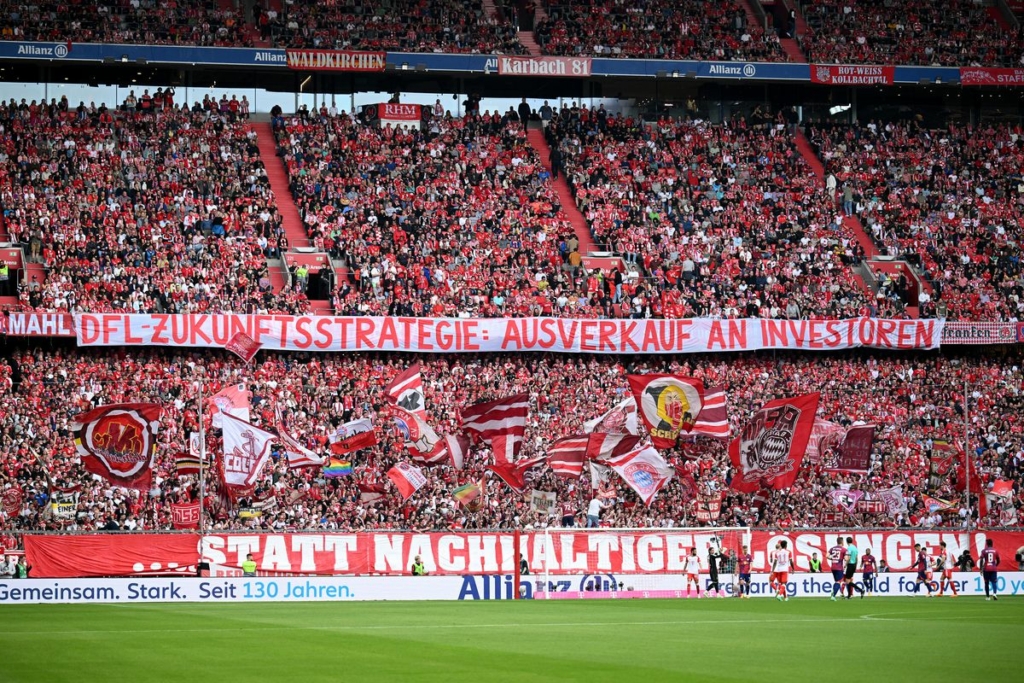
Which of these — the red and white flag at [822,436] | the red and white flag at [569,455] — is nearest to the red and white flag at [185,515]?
the red and white flag at [569,455]

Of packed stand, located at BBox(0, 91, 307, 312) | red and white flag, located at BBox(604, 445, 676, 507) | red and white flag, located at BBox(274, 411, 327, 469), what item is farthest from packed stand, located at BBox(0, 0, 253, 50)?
red and white flag, located at BBox(604, 445, 676, 507)

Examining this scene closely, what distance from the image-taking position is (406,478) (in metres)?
44.5

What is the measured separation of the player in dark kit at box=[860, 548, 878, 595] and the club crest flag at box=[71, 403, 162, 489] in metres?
20.4

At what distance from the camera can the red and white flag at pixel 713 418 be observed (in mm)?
47188

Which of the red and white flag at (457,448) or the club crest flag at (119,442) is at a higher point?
the club crest flag at (119,442)

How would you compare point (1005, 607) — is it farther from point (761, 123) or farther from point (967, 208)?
point (761, 123)

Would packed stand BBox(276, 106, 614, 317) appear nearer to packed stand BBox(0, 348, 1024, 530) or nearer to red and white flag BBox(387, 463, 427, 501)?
packed stand BBox(0, 348, 1024, 530)

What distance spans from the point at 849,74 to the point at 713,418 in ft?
96.6

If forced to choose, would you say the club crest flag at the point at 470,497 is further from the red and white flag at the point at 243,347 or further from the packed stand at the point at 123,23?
the packed stand at the point at 123,23

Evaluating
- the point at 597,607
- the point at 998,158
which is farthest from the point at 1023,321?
the point at 597,607

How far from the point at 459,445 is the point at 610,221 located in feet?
61.4

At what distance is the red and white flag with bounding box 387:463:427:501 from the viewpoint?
4422cm

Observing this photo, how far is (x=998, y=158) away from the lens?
229 feet

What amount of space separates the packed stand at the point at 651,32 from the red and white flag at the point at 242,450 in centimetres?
3225
